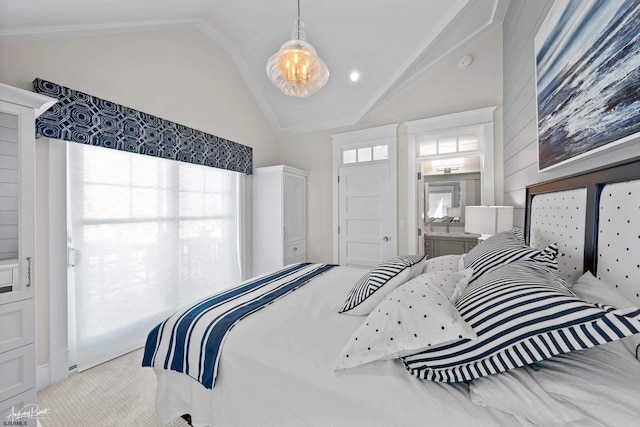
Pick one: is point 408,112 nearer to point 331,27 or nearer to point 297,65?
point 331,27

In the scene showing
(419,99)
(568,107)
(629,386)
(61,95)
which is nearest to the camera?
(629,386)

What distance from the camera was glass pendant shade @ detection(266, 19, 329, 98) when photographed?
6.15ft

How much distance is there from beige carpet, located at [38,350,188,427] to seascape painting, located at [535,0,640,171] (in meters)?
2.59

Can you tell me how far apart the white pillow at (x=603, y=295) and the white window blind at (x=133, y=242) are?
123 inches

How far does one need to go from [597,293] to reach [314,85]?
209 cm

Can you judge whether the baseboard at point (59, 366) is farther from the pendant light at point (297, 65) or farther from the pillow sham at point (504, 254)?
the pillow sham at point (504, 254)

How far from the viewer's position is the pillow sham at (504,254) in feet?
3.74

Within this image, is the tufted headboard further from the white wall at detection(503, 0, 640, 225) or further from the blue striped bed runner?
the blue striped bed runner

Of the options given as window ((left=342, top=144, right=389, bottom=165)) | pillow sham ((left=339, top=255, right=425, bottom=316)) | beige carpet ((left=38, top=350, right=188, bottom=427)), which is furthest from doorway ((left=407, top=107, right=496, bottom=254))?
beige carpet ((left=38, top=350, right=188, bottom=427))

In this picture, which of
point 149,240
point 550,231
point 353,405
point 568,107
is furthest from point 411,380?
point 149,240

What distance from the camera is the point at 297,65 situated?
191cm

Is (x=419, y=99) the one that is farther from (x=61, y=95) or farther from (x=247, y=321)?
(x=61, y=95)

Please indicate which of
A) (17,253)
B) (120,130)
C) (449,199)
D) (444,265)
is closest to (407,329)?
(444,265)

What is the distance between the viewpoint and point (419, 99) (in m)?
3.29
